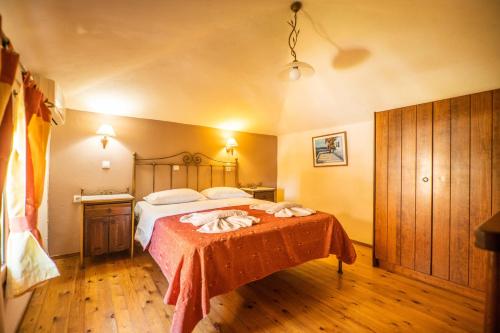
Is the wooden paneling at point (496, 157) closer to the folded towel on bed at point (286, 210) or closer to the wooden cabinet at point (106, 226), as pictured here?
the folded towel on bed at point (286, 210)

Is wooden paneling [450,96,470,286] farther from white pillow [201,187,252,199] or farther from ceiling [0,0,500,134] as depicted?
white pillow [201,187,252,199]

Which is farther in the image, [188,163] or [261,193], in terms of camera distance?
[261,193]

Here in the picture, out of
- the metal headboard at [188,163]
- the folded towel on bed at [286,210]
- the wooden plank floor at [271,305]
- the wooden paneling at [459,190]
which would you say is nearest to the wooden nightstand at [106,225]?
the wooden plank floor at [271,305]

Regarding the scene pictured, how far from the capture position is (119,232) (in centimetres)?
280

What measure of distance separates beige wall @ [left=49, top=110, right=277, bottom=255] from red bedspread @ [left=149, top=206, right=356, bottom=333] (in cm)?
147

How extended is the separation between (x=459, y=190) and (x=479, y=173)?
0.76 ft

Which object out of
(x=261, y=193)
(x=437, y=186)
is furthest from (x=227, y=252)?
(x=261, y=193)

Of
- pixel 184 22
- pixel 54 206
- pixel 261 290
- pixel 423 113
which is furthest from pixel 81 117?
pixel 423 113

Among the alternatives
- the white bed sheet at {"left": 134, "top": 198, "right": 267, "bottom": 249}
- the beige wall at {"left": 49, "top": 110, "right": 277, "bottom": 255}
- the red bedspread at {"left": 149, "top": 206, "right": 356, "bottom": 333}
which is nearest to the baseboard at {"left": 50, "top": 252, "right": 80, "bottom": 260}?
the beige wall at {"left": 49, "top": 110, "right": 277, "bottom": 255}

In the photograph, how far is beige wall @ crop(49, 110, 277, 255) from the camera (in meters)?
2.88

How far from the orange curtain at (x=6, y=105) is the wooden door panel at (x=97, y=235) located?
174cm

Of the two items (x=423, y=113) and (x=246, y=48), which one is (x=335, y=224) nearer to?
(x=423, y=113)

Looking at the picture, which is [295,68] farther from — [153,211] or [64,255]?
[64,255]

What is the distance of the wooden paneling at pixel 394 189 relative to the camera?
2.66 m
